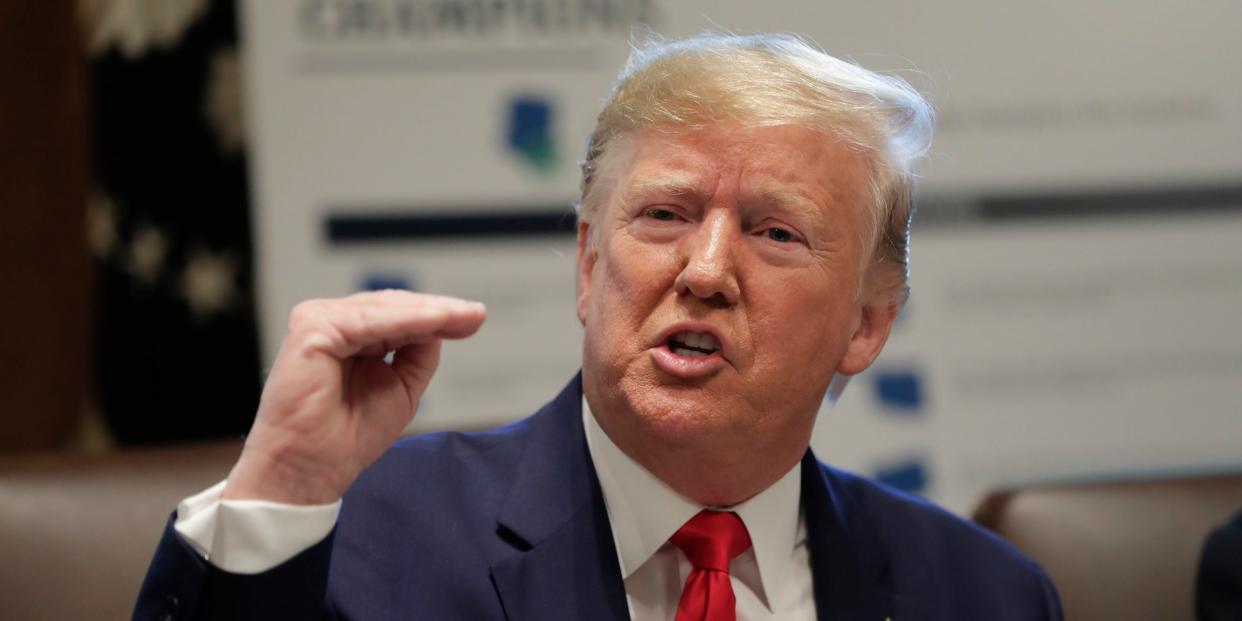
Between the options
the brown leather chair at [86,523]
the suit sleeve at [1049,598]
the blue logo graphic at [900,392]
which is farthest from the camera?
the blue logo graphic at [900,392]

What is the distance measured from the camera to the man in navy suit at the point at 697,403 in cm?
177

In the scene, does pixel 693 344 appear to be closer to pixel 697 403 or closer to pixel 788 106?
pixel 697 403

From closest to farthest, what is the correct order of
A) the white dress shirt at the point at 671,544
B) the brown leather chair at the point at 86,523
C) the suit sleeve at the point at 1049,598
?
the white dress shirt at the point at 671,544, the brown leather chair at the point at 86,523, the suit sleeve at the point at 1049,598

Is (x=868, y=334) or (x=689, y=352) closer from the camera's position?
(x=689, y=352)

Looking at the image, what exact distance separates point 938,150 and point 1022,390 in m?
0.64

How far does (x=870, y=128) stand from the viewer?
6.41 feet

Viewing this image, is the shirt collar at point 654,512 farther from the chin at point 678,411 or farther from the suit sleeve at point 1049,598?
the suit sleeve at point 1049,598

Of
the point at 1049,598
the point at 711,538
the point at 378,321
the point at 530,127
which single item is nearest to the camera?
the point at 378,321

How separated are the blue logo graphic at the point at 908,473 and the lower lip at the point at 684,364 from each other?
1773 millimetres

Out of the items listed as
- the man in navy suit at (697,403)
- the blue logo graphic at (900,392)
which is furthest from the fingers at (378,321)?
the blue logo graphic at (900,392)

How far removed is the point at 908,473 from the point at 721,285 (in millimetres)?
1829

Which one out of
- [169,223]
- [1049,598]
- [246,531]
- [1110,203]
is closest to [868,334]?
[1049,598]

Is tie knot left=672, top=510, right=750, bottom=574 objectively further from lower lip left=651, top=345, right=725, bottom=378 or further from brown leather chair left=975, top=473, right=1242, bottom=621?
brown leather chair left=975, top=473, right=1242, bottom=621

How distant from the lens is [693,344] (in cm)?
181
